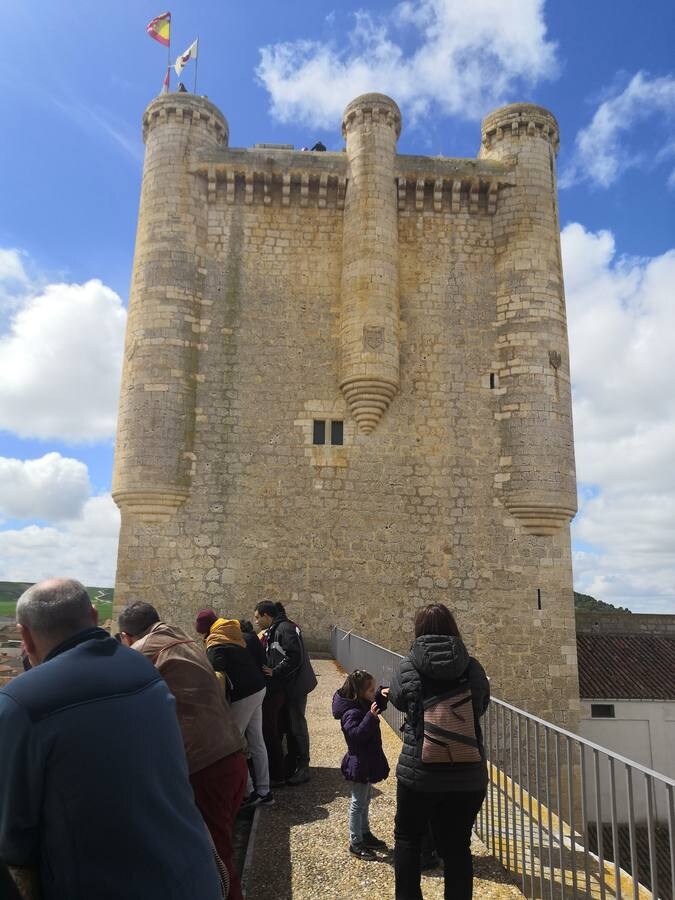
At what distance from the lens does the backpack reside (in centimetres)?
312

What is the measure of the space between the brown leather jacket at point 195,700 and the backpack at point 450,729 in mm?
939

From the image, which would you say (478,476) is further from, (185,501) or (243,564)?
(185,501)

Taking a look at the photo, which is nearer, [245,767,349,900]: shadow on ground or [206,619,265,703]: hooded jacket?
[245,767,349,900]: shadow on ground

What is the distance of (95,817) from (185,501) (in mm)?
11956

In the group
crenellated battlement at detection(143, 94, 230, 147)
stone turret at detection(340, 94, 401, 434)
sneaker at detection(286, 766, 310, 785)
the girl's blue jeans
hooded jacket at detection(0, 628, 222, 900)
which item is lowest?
sneaker at detection(286, 766, 310, 785)

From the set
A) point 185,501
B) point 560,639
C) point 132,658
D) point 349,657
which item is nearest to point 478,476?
point 560,639

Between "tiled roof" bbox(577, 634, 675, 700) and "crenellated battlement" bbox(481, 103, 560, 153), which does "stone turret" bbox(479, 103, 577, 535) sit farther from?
"tiled roof" bbox(577, 634, 675, 700)

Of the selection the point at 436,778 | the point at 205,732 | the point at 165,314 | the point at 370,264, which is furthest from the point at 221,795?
the point at 370,264

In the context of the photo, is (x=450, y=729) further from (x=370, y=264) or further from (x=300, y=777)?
(x=370, y=264)

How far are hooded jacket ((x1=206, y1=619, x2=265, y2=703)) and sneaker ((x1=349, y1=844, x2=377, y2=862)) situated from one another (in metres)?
1.18

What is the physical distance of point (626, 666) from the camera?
61.0 ft

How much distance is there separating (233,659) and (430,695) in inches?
64.6

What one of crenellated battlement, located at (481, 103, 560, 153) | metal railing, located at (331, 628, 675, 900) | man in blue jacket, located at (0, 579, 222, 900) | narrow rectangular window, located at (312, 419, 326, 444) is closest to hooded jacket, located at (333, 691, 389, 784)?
metal railing, located at (331, 628, 675, 900)

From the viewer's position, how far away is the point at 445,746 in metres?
3.13
